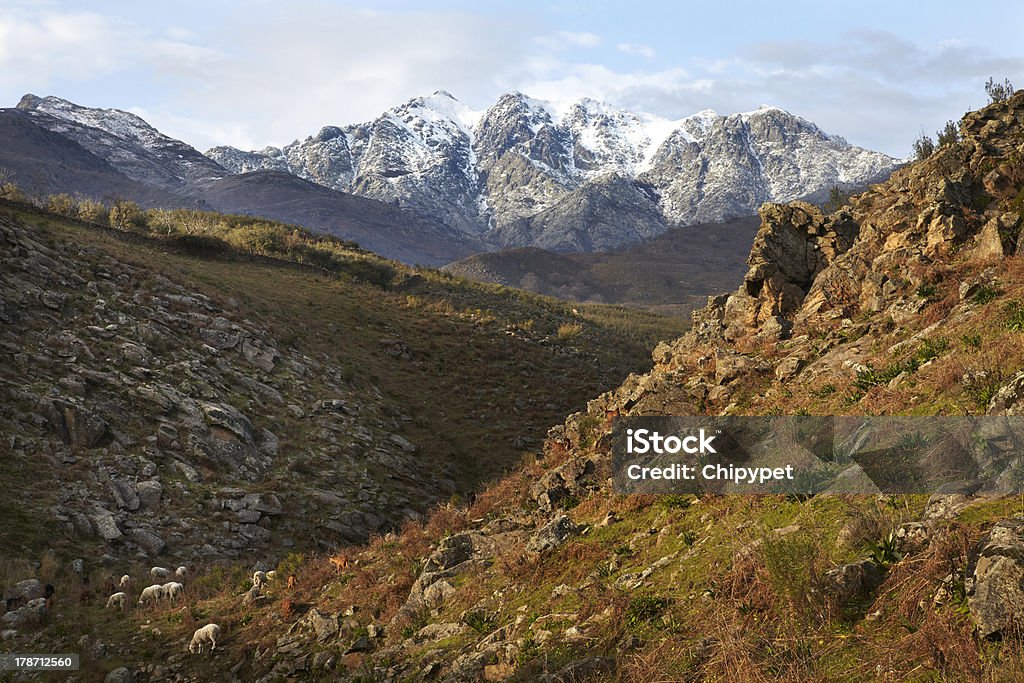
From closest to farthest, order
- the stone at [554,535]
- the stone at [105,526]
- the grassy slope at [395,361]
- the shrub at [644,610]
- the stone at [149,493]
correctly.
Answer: the shrub at [644,610] < the stone at [554,535] < the grassy slope at [395,361] < the stone at [105,526] < the stone at [149,493]

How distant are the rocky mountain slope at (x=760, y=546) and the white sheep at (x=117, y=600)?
31 cm

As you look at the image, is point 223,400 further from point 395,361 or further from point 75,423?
point 395,361

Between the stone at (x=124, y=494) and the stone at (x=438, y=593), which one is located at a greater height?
the stone at (x=438, y=593)

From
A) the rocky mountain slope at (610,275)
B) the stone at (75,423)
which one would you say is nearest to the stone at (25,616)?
the stone at (75,423)

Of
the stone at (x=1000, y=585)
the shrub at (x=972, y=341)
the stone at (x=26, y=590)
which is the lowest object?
the stone at (x=26, y=590)

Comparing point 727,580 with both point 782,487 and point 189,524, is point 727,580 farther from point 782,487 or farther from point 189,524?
point 189,524

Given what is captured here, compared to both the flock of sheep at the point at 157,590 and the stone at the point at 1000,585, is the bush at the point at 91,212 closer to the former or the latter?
the flock of sheep at the point at 157,590

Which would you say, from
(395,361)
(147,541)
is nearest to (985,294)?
(147,541)

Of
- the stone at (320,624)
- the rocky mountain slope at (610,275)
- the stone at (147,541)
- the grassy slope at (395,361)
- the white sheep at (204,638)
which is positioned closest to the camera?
the stone at (320,624)

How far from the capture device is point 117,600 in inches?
482

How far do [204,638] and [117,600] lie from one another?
2913 millimetres

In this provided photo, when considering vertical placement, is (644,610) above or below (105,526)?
above

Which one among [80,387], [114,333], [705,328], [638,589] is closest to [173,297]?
[114,333]

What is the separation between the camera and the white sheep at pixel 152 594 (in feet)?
40.7
